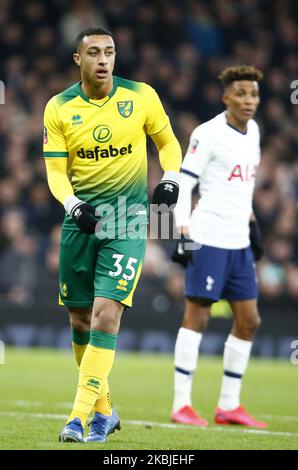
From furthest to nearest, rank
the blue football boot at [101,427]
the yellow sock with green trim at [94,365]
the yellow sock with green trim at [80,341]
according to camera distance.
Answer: the yellow sock with green trim at [80,341]
the blue football boot at [101,427]
the yellow sock with green trim at [94,365]

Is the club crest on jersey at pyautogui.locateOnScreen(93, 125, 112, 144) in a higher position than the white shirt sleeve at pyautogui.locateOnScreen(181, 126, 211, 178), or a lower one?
higher

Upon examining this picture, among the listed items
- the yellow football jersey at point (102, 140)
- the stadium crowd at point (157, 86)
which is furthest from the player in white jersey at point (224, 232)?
the stadium crowd at point (157, 86)

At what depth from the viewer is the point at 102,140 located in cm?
651

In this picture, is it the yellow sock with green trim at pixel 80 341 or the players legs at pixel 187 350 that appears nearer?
the yellow sock with green trim at pixel 80 341

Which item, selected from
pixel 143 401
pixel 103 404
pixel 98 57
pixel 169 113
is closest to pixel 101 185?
pixel 98 57

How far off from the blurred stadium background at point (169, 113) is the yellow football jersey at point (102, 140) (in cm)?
765

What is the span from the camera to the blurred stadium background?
14.4 m

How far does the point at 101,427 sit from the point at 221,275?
6.79ft

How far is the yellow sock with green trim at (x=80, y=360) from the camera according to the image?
6.61 meters

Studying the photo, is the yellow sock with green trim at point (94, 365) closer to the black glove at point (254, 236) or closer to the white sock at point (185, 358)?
the white sock at point (185, 358)

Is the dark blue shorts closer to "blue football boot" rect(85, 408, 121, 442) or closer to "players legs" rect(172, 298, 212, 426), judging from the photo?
"players legs" rect(172, 298, 212, 426)

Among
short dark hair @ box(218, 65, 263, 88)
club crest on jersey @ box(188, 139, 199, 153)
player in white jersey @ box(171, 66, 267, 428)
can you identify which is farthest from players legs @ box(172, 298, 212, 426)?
short dark hair @ box(218, 65, 263, 88)

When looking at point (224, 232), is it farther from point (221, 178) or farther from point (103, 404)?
point (103, 404)

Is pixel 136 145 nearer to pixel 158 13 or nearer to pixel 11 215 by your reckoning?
pixel 11 215
